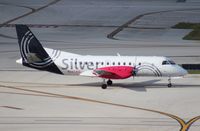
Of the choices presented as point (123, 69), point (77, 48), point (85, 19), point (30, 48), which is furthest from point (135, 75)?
point (85, 19)

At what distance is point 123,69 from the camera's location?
2411 inches

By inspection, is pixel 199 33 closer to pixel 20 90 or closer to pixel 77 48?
pixel 77 48

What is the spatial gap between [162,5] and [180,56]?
43.5 meters

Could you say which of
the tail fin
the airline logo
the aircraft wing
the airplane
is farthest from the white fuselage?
the airline logo

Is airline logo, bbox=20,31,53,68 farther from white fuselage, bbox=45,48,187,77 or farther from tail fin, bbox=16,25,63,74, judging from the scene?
white fuselage, bbox=45,48,187,77

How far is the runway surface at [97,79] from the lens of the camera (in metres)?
48.7

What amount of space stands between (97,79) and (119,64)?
646cm

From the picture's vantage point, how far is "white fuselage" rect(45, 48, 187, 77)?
202ft

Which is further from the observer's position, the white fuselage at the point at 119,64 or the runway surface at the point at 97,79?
the white fuselage at the point at 119,64

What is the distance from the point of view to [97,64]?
61.9 m

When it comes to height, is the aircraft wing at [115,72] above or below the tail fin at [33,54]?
below

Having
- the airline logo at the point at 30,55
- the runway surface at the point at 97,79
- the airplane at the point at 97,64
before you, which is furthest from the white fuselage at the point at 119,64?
the runway surface at the point at 97,79

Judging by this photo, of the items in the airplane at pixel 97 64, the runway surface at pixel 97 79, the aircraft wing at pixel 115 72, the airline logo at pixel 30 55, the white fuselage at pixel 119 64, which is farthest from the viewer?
the airline logo at pixel 30 55

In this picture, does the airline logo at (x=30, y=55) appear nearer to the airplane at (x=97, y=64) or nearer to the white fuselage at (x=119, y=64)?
the airplane at (x=97, y=64)
